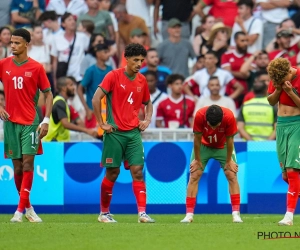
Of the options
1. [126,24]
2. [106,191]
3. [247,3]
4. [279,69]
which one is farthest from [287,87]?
[126,24]

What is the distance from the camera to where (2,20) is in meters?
21.8

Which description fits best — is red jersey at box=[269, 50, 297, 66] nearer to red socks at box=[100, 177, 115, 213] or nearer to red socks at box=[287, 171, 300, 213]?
red socks at box=[100, 177, 115, 213]

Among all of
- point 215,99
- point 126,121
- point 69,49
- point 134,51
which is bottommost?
point 215,99

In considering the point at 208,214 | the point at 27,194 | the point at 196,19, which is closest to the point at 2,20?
the point at 196,19

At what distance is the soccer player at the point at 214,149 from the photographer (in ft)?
45.2

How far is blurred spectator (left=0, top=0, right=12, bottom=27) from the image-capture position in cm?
2167

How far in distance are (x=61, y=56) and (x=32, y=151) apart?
7538 millimetres

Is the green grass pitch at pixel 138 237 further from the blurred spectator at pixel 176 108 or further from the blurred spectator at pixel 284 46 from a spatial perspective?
the blurred spectator at pixel 284 46

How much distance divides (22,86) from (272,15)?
9.54 metres

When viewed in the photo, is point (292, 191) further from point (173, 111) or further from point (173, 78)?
point (173, 78)

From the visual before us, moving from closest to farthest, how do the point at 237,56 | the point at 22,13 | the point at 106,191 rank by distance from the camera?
the point at 106,191
the point at 237,56
the point at 22,13

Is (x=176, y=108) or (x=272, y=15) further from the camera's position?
(x=272, y=15)

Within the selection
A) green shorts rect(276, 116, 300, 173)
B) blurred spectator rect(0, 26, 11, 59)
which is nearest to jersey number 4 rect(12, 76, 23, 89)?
green shorts rect(276, 116, 300, 173)

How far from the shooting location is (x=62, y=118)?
17.9 m
